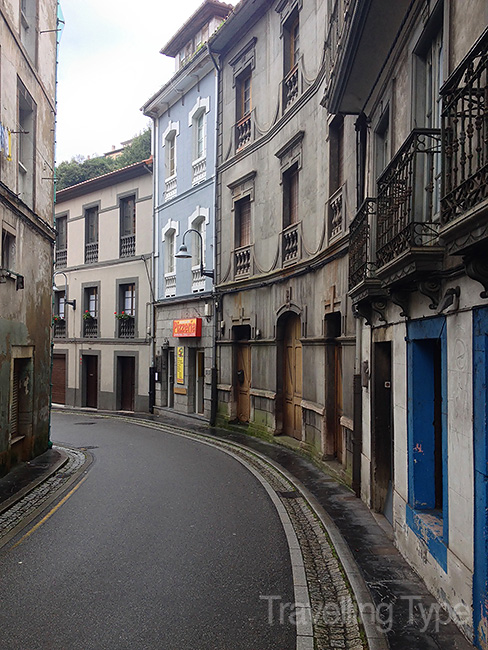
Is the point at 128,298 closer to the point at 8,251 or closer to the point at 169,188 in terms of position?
the point at 169,188

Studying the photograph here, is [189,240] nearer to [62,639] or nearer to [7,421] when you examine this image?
[7,421]

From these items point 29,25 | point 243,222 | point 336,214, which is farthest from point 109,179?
point 336,214

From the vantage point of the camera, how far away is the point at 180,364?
20.8 meters

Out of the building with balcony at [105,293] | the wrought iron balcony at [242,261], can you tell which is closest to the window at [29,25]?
the wrought iron balcony at [242,261]

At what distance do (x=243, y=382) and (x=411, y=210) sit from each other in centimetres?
1237

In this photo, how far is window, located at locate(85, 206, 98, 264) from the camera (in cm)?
2588

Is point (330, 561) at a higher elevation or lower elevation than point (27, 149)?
lower

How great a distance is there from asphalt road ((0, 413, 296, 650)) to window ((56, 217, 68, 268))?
1825 cm

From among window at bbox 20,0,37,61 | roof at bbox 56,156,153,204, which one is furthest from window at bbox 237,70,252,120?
window at bbox 20,0,37,61

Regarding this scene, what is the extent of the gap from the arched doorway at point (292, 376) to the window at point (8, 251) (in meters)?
6.72

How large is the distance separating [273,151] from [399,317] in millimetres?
9549

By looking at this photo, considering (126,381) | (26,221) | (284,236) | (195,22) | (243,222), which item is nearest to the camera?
(26,221)

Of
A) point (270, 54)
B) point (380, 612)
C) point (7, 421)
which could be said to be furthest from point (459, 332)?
point (270, 54)

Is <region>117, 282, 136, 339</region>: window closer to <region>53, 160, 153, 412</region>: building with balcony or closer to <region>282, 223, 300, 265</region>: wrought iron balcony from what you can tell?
<region>53, 160, 153, 412</region>: building with balcony
